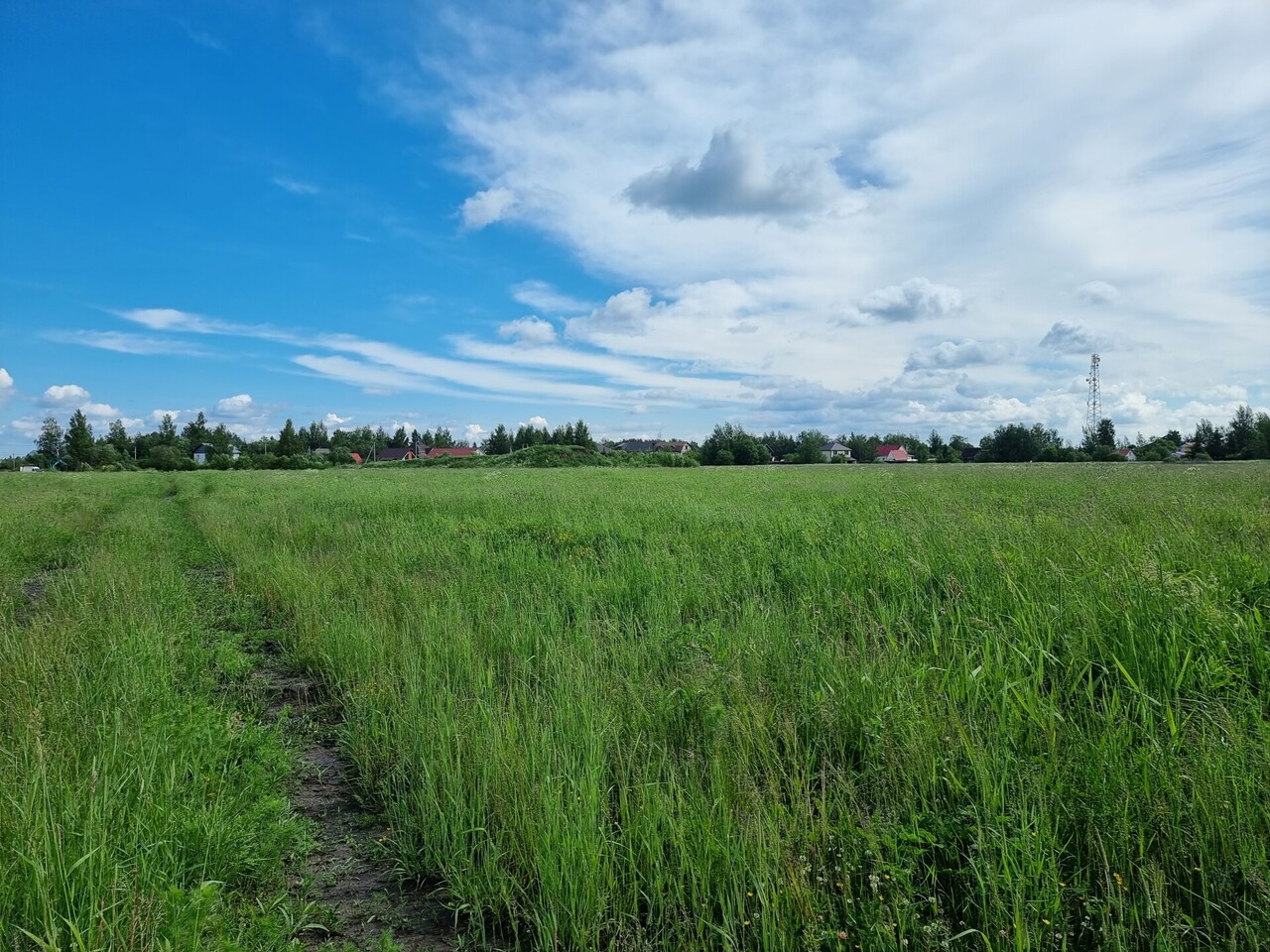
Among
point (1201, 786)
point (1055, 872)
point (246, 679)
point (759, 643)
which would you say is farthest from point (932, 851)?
point (246, 679)

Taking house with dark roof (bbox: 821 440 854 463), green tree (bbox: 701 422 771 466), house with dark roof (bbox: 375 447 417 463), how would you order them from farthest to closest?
house with dark roof (bbox: 375 447 417 463) → house with dark roof (bbox: 821 440 854 463) → green tree (bbox: 701 422 771 466)

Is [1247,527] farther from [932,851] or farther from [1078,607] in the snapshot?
[932,851]

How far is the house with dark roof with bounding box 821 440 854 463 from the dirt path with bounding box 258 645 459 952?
409 feet

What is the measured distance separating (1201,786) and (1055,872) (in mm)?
866

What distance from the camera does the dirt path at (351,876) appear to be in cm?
253

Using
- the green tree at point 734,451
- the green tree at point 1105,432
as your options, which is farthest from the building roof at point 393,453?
the green tree at point 1105,432

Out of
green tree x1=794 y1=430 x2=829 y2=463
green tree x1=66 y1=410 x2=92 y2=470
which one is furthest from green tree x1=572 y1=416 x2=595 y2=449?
green tree x1=66 y1=410 x2=92 y2=470

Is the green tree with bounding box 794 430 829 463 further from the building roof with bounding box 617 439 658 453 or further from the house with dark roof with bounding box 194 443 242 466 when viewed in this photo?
the house with dark roof with bounding box 194 443 242 466

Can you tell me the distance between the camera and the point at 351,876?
9.52ft

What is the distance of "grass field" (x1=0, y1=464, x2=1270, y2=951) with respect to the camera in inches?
88.7

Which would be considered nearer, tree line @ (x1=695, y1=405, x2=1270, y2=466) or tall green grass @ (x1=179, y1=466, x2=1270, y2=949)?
tall green grass @ (x1=179, y1=466, x2=1270, y2=949)

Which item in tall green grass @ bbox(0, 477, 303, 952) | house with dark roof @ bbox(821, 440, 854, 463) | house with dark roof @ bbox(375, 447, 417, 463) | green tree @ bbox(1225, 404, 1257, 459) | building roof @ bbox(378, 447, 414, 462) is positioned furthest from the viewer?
house with dark roof @ bbox(375, 447, 417, 463)

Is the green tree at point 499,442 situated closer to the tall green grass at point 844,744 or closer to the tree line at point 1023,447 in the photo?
the tree line at point 1023,447

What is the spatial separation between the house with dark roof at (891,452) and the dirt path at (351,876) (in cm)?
13071
